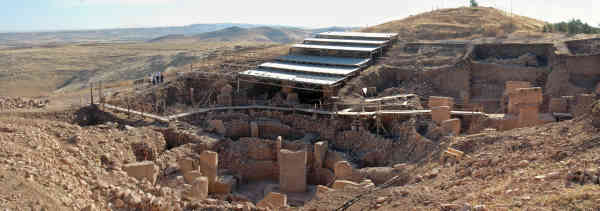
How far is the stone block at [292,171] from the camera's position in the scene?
61.0 feet

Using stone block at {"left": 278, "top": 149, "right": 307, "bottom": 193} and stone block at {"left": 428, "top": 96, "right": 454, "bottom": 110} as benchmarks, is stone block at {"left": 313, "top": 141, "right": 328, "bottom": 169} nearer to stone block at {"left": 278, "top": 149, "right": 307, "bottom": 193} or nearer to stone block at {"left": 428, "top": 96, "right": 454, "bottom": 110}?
stone block at {"left": 278, "top": 149, "right": 307, "bottom": 193}

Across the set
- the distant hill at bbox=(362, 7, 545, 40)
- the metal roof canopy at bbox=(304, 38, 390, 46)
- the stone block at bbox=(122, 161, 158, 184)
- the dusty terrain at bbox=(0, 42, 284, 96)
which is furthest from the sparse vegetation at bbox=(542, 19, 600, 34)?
the stone block at bbox=(122, 161, 158, 184)

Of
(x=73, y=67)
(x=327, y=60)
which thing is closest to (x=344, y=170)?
(x=327, y=60)

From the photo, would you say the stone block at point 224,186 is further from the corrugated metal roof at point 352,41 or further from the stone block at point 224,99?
the corrugated metal roof at point 352,41

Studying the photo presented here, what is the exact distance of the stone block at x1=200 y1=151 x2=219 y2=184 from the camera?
62.3ft

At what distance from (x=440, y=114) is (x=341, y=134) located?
4326 mm

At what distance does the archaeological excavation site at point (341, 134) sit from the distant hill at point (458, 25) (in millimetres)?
4913

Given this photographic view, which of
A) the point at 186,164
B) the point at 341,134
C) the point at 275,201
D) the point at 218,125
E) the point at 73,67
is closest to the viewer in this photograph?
A: the point at 275,201

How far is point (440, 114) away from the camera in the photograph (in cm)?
1945

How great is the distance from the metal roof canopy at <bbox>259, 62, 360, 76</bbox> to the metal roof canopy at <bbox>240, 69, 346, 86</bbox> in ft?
1.05

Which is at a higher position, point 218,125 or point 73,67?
point 73,67

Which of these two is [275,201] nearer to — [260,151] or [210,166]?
[210,166]

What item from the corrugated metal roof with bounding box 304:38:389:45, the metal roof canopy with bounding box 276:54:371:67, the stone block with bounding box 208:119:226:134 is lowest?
the stone block with bounding box 208:119:226:134

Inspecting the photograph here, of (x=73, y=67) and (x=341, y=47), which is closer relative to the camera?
(x=341, y=47)
